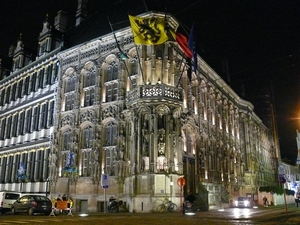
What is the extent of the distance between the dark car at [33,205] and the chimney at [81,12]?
79.8ft

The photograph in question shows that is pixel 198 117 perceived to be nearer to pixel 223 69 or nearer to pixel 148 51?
pixel 148 51

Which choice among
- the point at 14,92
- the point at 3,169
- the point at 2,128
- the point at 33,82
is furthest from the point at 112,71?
the point at 2,128

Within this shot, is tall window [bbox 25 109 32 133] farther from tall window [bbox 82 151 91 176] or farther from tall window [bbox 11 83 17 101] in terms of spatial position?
tall window [bbox 82 151 91 176]

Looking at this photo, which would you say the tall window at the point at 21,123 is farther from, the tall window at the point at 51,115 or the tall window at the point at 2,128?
the tall window at the point at 51,115

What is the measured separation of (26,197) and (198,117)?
2005 cm

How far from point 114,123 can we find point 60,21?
18762 mm

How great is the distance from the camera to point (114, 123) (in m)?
29.8

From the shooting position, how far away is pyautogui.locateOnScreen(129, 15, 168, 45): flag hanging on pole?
25.2 meters

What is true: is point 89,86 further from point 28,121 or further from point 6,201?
point 6,201

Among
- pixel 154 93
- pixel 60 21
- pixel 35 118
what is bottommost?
pixel 154 93

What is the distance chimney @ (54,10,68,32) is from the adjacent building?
0.13m

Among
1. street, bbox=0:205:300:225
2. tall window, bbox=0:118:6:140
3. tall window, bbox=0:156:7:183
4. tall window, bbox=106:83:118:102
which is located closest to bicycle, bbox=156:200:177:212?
street, bbox=0:205:300:225

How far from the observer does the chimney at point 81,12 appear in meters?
40.5

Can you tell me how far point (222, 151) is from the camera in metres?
42.4
